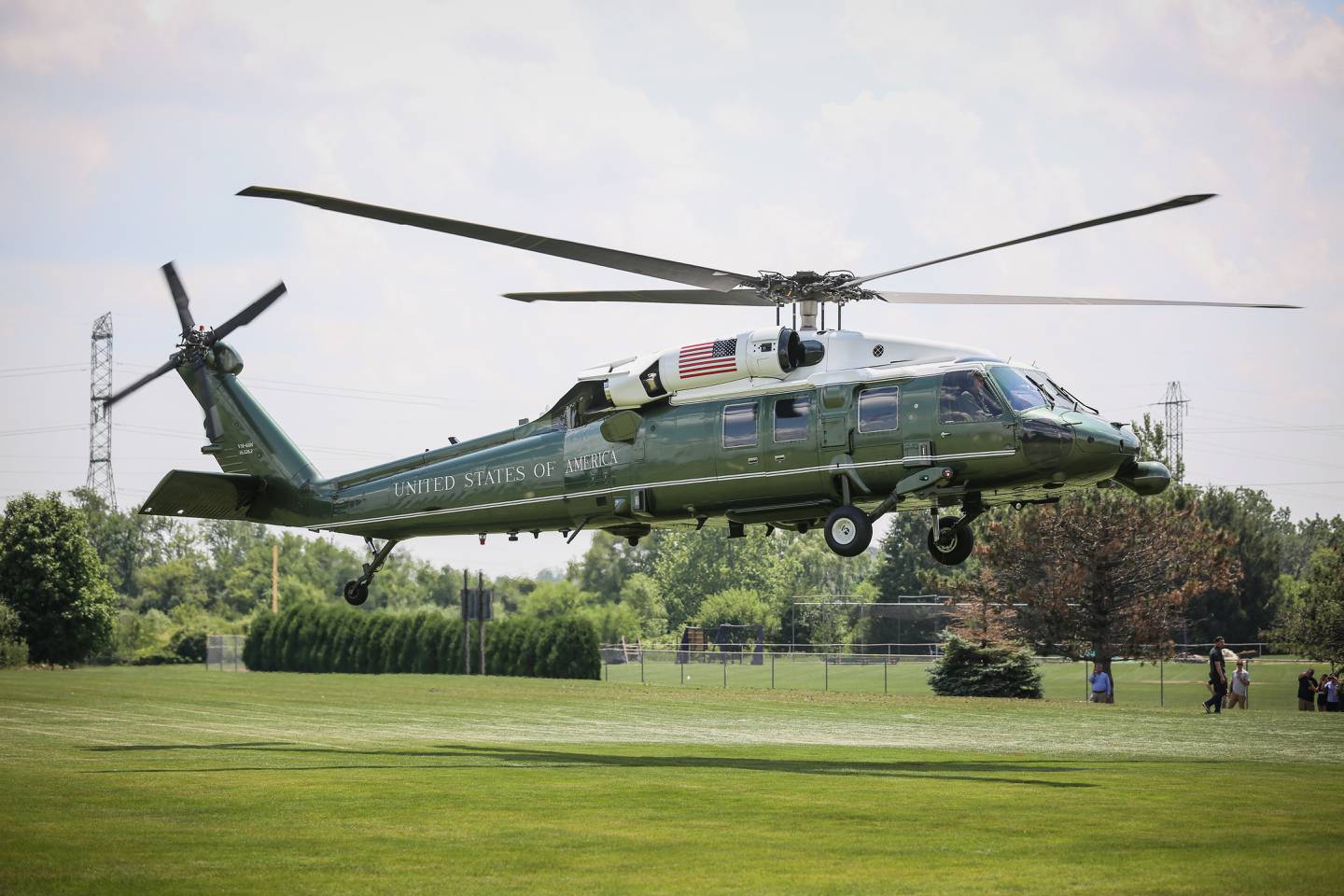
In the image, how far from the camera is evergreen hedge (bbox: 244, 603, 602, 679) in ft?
201

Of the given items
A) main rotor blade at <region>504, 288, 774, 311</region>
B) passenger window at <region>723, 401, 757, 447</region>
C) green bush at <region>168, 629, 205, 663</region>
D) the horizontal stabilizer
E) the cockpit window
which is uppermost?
main rotor blade at <region>504, 288, 774, 311</region>

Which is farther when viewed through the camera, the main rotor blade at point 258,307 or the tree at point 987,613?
the tree at point 987,613

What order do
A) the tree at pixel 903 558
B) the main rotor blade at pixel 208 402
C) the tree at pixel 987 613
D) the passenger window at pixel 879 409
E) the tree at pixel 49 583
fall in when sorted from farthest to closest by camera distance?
1. the tree at pixel 903 558
2. the tree at pixel 49 583
3. the tree at pixel 987 613
4. the main rotor blade at pixel 208 402
5. the passenger window at pixel 879 409

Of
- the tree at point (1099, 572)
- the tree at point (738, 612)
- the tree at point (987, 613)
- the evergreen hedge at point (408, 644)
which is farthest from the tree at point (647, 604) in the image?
the tree at point (1099, 572)

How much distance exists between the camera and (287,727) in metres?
29.4

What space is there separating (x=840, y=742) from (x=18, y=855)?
1568 cm

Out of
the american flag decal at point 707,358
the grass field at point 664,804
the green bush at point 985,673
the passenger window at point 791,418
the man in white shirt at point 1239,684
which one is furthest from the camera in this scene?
the green bush at point 985,673

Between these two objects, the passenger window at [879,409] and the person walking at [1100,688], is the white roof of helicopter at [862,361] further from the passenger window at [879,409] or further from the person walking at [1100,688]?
the person walking at [1100,688]

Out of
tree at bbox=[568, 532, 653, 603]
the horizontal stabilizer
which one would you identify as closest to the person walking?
the horizontal stabilizer

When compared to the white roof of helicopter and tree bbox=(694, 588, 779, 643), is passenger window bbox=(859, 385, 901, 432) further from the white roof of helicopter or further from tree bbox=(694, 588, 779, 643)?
tree bbox=(694, 588, 779, 643)

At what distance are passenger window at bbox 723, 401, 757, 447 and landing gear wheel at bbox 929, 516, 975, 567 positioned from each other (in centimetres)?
368

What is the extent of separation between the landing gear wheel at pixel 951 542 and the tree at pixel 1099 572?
30337mm

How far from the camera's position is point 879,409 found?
2323 centimetres

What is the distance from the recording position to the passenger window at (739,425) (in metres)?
24.2
